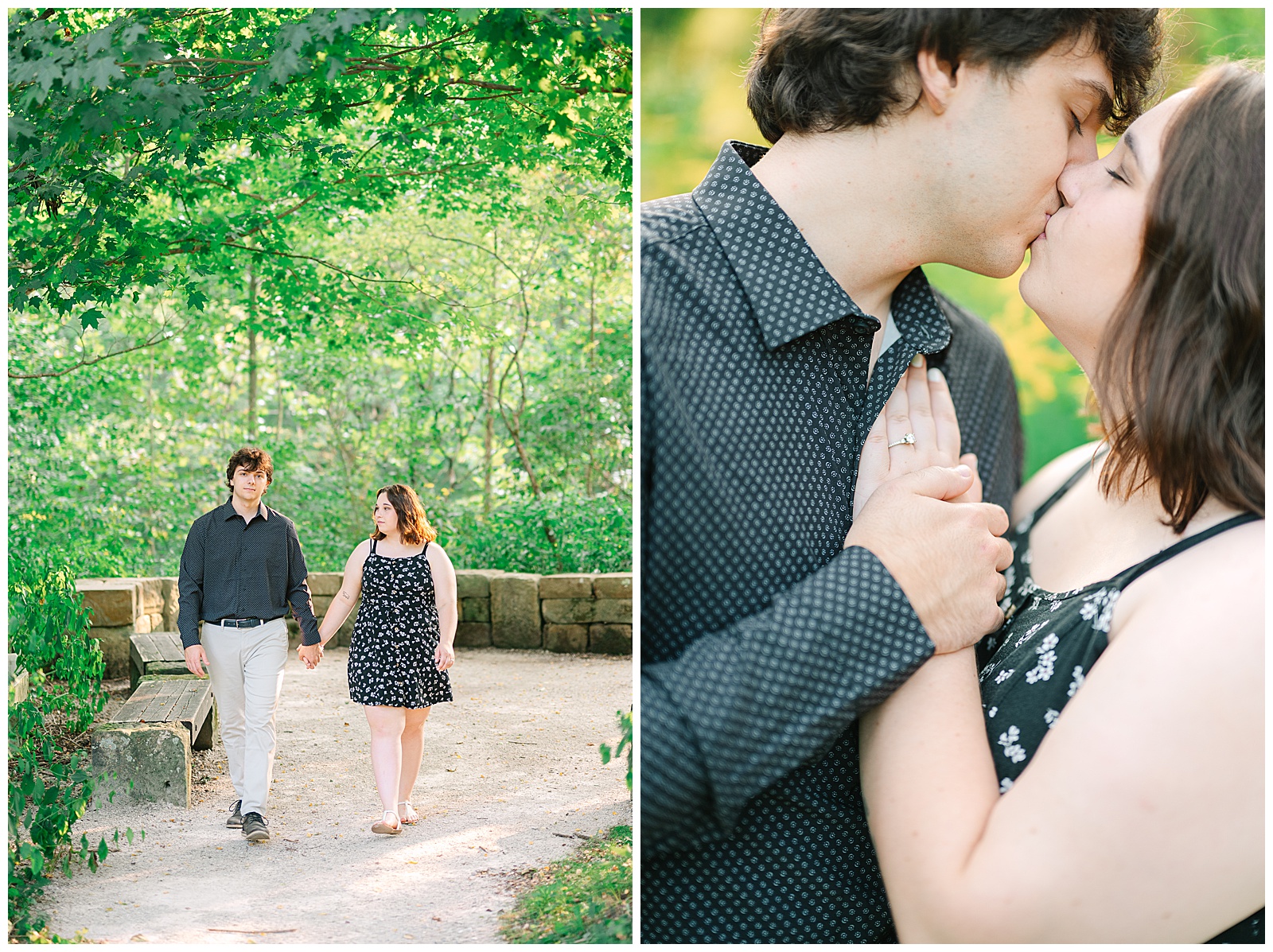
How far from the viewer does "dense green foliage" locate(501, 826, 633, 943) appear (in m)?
1.97

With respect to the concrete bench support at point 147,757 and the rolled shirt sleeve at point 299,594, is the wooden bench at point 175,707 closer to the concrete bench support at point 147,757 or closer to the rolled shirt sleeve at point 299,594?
the concrete bench support at point 147,757

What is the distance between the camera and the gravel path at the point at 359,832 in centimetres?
257

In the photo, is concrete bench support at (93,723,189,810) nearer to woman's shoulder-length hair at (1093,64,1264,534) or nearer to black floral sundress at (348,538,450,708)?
black floral sundress at (348,538,450,708)

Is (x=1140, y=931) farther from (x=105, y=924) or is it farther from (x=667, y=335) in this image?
(x=105, y=924)

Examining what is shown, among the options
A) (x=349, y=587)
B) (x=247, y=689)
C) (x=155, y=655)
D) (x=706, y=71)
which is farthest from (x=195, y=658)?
(x=706, y=71)

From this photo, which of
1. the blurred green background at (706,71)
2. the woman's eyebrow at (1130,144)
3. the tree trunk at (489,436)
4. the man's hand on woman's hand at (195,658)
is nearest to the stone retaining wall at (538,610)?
the tree trunk at (489,436)

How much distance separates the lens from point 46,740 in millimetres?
3580

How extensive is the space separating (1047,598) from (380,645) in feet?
9.76

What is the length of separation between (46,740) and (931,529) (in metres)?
3.40

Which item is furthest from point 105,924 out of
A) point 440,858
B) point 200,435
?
point 200,435

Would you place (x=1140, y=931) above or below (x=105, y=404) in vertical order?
below

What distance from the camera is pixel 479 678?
6.77 metres

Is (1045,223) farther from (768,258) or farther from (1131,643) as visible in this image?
(1131,643)

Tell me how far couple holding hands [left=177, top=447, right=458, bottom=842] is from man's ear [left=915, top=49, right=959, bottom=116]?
2909 millimetres
